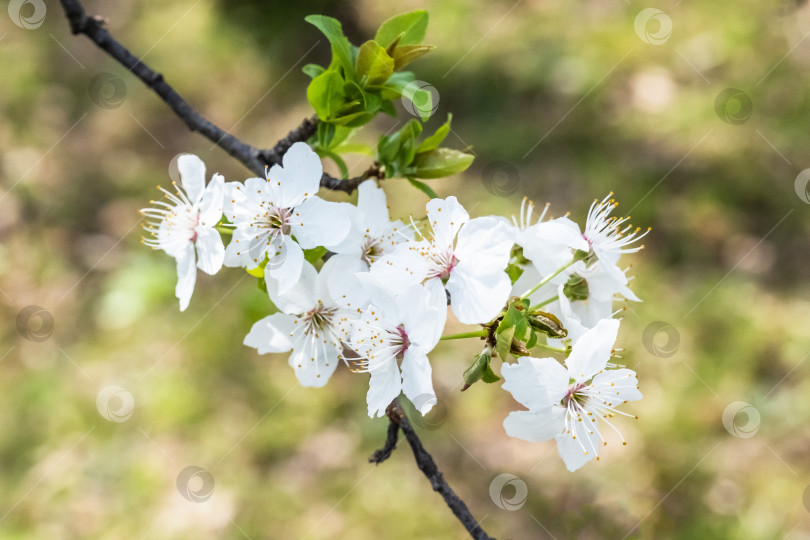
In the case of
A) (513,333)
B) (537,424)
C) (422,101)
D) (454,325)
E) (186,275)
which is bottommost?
(454,325)

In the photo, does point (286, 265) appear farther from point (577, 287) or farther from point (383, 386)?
point (577, 287)

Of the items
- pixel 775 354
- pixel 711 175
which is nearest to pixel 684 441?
pixel 775 354

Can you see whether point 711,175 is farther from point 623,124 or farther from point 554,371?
point 554,371

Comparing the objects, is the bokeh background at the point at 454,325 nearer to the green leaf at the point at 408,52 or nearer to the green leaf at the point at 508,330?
the green leaf at the point at 508,330

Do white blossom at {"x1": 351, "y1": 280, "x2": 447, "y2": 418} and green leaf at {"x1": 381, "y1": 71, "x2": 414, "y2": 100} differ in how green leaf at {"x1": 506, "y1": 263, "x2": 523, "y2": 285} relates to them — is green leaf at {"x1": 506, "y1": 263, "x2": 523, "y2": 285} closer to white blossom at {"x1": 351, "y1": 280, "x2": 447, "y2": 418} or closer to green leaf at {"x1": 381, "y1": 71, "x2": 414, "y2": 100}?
white blossom at {"x1": 351, "y1": 280, "x2": 447, "y2": 418}

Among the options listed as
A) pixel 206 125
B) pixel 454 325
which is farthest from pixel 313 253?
pixel 454 325

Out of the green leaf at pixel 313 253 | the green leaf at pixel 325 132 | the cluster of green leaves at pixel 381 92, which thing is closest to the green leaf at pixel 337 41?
the cluster of green leaves at pixel 381 92

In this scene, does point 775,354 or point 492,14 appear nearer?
point 775,354
